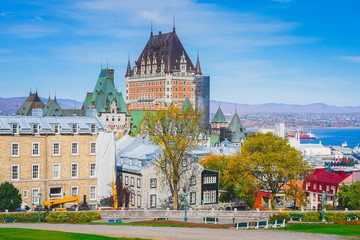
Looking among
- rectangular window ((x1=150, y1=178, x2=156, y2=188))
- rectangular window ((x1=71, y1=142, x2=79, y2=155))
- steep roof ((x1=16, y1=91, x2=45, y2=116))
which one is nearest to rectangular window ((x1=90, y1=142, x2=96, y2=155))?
rectangular window ((x1=71, y1=142, x2=79, y2=155))

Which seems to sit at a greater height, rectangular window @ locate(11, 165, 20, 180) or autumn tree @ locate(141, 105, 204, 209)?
autumn tree @ locate(141, 105, 204, 209)

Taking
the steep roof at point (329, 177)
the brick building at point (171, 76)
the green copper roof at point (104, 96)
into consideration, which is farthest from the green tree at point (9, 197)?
the brick building at point (171, 76)

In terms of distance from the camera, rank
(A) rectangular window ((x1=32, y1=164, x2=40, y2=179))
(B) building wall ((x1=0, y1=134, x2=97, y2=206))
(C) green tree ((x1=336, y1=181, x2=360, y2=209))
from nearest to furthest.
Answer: (B) building wall ((x1=0, y1=134, x2=97, y2=206)), (C) green tree ((x1=336, y1=181, x2=360, y2=209)), (A) rectangular window ((x1=32, y1=164, x2=40, y2=179))

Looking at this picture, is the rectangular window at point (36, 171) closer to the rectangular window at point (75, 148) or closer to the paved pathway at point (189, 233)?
the rectangular window at point (75, 148)

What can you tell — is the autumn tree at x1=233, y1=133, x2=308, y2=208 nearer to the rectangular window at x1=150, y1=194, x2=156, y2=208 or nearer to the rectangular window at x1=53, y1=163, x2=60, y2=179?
the rectangular window at x1=150, y1=194, x2=156, y2=208

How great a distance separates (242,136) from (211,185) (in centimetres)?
9137

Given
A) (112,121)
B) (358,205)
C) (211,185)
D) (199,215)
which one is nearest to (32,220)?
(199,215)

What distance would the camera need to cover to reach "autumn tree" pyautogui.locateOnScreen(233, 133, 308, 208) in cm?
6147

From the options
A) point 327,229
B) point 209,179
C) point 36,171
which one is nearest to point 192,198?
point 209,179

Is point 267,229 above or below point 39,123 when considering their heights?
below

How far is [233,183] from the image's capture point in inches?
2680

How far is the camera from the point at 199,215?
54.7m

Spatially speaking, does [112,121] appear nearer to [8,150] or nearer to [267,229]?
[8,150]

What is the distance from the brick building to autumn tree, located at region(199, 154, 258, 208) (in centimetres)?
10719
